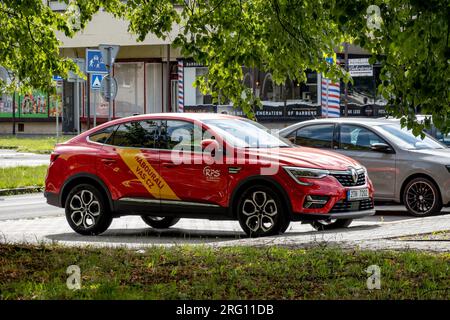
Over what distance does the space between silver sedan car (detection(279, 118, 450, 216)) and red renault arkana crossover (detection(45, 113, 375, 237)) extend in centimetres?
249

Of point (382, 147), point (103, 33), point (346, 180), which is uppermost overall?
point (103, 33)

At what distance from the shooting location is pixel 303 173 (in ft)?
44.0

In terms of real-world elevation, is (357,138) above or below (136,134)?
below

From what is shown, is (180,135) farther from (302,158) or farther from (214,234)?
(302,158)

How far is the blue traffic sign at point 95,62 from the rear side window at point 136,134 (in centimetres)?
1265

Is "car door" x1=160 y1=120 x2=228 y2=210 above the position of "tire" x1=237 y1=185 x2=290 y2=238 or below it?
above

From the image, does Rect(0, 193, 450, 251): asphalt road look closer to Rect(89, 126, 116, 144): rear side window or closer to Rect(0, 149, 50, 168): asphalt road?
Rect(89, 126, 116, 144): rear side window

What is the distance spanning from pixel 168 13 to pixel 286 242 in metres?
3.31

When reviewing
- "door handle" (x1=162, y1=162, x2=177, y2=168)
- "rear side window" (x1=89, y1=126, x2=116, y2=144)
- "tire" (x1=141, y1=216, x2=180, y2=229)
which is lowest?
"tire" (x1=141, y1=216, x2=180, y2=229)

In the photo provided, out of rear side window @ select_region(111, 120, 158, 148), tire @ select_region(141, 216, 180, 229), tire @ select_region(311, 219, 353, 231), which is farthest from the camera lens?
tire @ select_region(141, 216, 180, 229)

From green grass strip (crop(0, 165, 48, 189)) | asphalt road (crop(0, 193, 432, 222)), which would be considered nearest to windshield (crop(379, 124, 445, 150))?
asphalt road (crop(0, 193, 432, 222))

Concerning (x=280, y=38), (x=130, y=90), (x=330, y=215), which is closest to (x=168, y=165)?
(x=330, y=215)

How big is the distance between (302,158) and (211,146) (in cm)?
118

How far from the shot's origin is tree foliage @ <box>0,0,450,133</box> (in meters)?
9.03
